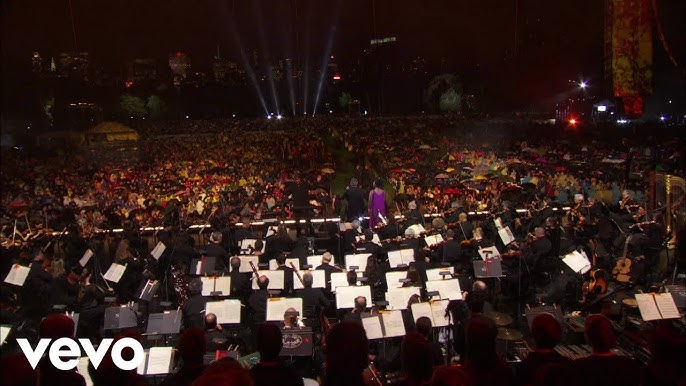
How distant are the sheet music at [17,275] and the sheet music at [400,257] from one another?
21.6ft

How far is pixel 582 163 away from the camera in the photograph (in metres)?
23.3

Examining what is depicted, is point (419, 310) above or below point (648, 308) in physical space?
above

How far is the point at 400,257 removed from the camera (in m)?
10.0

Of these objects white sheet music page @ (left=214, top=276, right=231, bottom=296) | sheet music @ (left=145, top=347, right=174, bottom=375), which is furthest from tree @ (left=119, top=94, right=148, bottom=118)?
sheet music @ (left=145, top=347, right=174, bottom=375)

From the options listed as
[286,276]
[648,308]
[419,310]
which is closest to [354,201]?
[286,276]

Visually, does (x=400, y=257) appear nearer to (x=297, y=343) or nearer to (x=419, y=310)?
(x=419, y=310)

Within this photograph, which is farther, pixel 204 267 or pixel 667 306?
pixel 204 267

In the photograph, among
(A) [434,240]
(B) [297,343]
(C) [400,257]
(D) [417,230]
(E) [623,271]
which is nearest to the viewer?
(B) [297,343]

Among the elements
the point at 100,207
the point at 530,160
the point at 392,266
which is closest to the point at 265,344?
the point at 392,266

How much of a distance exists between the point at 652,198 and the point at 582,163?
1174 cm

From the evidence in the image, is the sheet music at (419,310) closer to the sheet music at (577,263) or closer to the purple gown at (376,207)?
the sheet music at (577,263)

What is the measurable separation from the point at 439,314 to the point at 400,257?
7.83 feet

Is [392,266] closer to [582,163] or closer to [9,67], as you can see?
[9,67]

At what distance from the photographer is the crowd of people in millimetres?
4188
